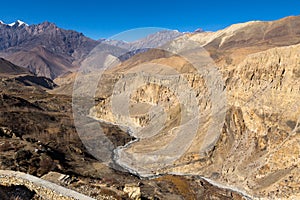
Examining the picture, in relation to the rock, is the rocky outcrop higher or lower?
higher

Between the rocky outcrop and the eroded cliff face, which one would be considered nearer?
the rocky outcrop

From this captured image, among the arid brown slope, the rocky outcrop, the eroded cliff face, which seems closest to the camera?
the rocky outcrop

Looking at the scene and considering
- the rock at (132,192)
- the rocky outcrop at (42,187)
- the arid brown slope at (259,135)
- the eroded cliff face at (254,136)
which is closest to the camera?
the rocky outcrop at (42,187)

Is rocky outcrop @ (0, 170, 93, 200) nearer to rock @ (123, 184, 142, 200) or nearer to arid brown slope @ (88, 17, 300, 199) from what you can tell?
rock @ (123, 184, 142, 200)

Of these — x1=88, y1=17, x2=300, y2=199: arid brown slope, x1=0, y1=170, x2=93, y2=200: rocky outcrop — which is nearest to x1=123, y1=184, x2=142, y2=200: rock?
x1=0, y1=170, x2=93, y2=200: rocky outcrop

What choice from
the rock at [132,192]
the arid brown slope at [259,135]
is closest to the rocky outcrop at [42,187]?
the rock at [132,192]

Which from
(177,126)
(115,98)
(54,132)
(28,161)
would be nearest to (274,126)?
(177,126)

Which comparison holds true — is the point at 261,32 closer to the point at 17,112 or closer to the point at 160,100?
the point at 160,100

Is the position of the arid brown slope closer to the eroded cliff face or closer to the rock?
the eroded cliff face

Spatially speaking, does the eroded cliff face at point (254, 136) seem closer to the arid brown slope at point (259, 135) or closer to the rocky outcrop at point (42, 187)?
the arid brown slope at point (259, 135)

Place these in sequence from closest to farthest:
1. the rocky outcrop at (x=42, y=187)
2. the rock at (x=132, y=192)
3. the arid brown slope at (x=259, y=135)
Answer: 1. the rocky outcrop at (x=42, y=187)
2. the rock at (x=132, y=192)
3. the arid brown slope at (x=259, y=135)

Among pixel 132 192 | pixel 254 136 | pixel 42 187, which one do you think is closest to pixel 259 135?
pixel 254 136

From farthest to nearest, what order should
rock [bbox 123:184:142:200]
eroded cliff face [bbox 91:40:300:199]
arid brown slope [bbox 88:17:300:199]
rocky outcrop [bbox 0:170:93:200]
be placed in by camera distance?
eroded cliff face [bbox 91:40:300:199]
arid brown slope [bbox 88:17:300:199]
rock [bbox 123:184:142:200]
rocky outcrop [bbox 0:170:93:200]
